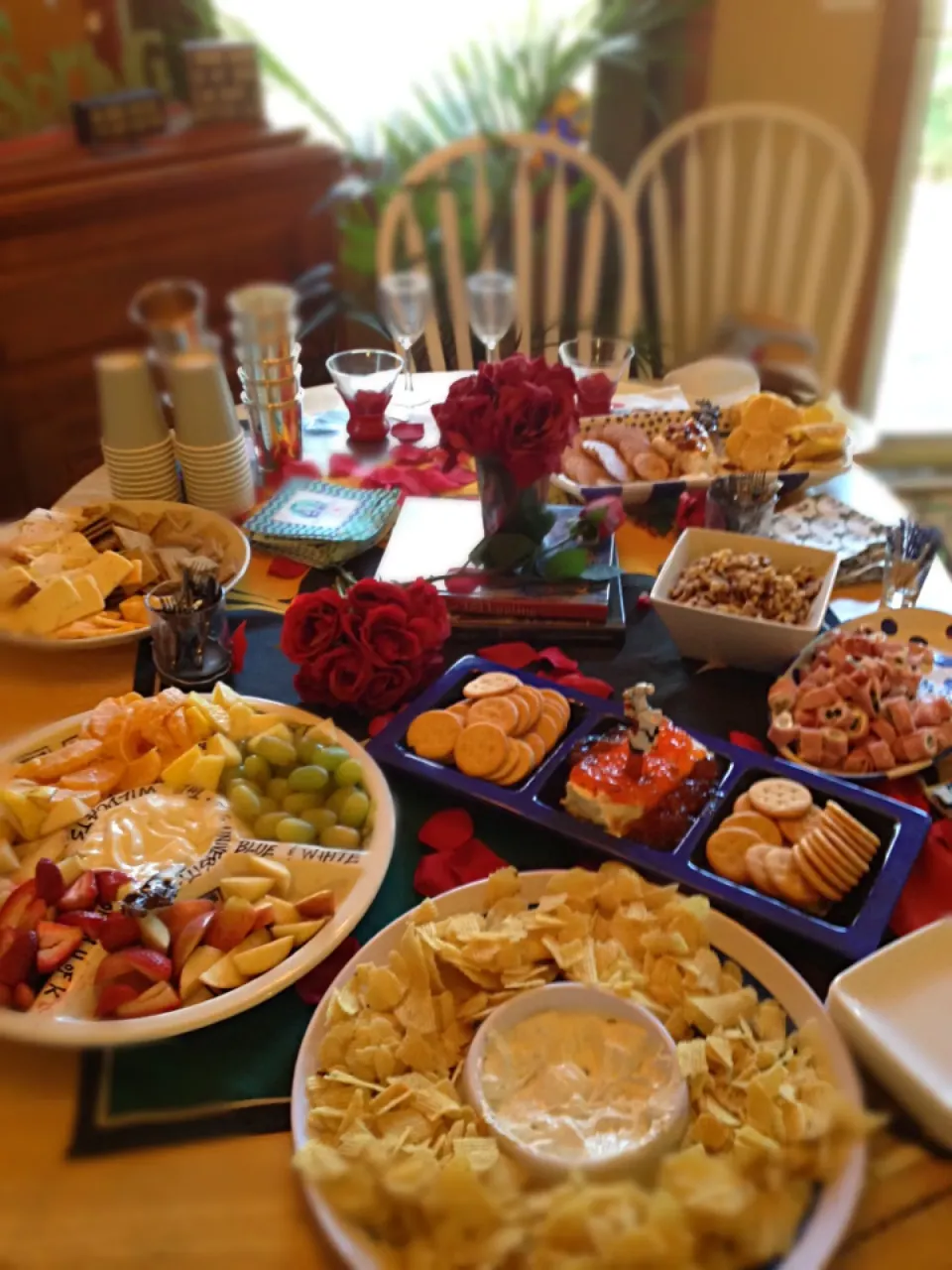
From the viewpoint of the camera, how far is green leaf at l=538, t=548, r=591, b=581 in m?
1.15

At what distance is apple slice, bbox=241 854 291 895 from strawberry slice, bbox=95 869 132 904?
0.28 feet

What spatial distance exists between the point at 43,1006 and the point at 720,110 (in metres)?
2.07

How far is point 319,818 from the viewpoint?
861 millimetres

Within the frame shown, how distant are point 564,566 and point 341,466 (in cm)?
46

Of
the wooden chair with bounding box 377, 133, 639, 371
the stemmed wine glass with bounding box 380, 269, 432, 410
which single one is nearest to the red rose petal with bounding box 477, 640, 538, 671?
the stemmed wine glass with bounding box 380, 269, 432, 410

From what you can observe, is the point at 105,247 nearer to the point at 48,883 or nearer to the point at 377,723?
the point at 377,723

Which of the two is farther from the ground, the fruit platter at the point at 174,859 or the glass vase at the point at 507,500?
the glass vase at the point at 507,500

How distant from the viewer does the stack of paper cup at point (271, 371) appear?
138 cm

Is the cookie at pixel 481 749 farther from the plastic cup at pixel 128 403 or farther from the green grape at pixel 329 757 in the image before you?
the plastic cup at pixel 128 403

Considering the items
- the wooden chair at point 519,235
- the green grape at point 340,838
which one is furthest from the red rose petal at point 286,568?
the wooden chair at point 519,235

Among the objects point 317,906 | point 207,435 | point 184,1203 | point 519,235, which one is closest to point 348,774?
point 317,906

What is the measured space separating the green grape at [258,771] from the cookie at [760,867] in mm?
392

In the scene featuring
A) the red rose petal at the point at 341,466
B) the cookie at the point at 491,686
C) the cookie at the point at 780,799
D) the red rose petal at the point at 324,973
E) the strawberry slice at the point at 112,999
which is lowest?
the red rose petal at the point at 324,973

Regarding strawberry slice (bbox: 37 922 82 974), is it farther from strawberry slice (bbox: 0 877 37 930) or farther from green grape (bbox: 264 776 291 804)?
green grape (bbox: 264 776 291 804)
